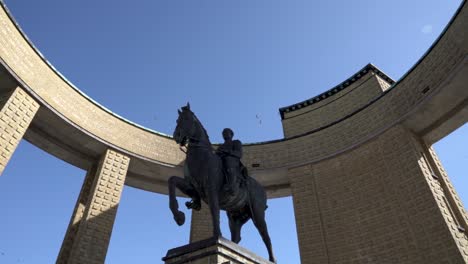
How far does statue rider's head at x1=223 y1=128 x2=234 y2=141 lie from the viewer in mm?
6110

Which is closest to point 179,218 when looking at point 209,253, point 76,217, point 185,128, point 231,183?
point 209,253

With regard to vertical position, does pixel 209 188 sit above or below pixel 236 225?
above

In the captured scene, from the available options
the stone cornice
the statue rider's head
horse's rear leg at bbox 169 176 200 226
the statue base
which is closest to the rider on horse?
the statue rider's head

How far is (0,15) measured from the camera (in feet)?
29.2

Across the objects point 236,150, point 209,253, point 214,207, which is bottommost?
point 209,253

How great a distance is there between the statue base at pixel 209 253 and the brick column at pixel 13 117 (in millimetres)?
6338

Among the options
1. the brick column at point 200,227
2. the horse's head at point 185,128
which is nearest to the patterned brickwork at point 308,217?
the brick column at point 200,227

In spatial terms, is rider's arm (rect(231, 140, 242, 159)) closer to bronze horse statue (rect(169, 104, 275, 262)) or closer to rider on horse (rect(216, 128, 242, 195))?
rider on horse (rect(216, 128, 242, 195))

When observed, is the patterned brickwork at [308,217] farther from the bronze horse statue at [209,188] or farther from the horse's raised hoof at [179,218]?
the horse's raised hoof at [179,218]

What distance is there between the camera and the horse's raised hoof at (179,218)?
468cm

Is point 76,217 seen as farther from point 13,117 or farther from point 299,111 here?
point 299,111

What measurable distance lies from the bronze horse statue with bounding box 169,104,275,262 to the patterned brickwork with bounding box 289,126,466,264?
17.7ft

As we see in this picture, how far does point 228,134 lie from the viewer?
6.16 meters

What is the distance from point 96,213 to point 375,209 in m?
8.20
